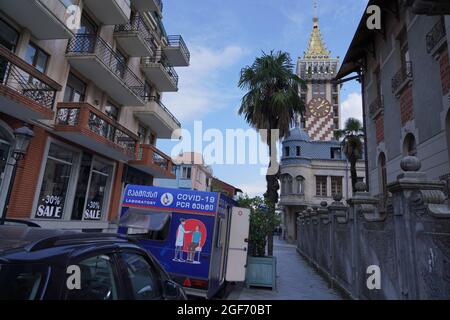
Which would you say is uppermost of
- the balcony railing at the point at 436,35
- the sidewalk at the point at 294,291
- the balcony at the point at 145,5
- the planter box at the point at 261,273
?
the balcony at the point at 145,5

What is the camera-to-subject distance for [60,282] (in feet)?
6.63

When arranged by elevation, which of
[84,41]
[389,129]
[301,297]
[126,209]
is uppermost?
[84,41]

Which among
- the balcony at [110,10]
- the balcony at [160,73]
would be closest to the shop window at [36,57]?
the balcony at [110,10]

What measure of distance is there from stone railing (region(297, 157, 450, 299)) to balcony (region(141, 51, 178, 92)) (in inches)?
565

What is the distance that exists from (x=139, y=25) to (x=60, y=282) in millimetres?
17431

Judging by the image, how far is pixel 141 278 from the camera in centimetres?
315

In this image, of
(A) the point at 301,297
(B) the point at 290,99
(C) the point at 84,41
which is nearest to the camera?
(A) the point at 301,297

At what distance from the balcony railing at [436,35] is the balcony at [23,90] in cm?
1235

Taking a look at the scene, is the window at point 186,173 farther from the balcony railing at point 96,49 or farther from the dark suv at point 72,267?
the dark suv at point 72,267

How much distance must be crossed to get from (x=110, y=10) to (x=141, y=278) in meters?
13.3

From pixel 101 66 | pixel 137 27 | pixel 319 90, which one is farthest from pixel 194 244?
pixel 319 90

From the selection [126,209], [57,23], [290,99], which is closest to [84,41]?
[57,23]

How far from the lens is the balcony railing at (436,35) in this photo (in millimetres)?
9155
